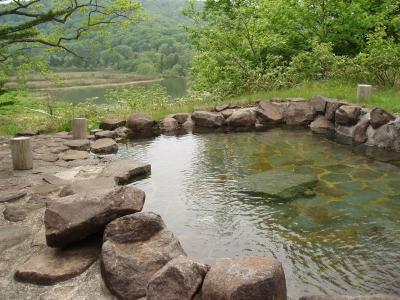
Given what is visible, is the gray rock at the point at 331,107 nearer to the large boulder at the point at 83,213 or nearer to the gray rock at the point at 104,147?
the gray rock at the point at 104,147

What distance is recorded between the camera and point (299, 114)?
10867 mm

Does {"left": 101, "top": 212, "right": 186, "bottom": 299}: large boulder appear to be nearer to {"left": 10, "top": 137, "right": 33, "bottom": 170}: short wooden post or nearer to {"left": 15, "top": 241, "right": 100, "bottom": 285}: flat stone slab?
{"left": 15, "top": 241, "right": 100, "bottom": 285}: flat stone slab

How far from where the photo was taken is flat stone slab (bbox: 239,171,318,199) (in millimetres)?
6051

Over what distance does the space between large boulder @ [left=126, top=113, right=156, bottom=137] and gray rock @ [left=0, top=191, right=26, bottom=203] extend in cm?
505

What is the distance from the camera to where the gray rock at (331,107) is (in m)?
10.1

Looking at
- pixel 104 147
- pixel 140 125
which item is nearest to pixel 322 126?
pixel 140 125

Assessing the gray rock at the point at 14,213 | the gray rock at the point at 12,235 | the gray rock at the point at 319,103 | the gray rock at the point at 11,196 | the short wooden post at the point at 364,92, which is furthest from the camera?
the gray rock at the point at 319,103

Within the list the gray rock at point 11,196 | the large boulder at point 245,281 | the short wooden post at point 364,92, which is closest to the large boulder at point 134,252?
the large boulder at point 245,281

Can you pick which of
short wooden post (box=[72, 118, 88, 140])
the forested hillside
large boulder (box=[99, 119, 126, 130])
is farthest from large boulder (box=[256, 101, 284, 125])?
the forested hillside

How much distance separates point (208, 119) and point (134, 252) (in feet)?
24.3

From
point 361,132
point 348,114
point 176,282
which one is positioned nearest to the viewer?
point 176,282

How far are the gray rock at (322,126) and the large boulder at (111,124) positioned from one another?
17.1 ft

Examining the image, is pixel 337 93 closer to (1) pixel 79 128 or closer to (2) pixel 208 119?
(2) pixel 208 119

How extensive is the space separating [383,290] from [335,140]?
Answer: 6018mm
